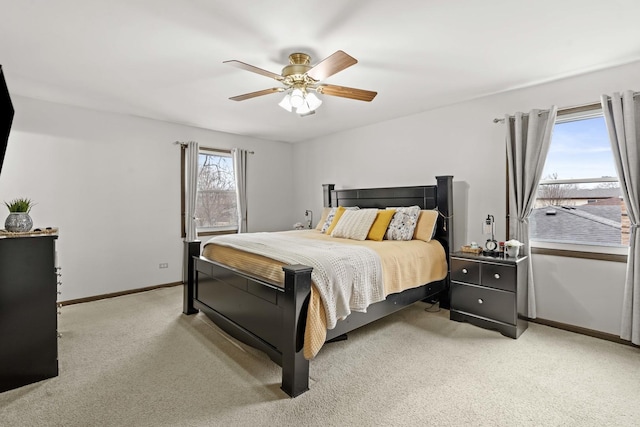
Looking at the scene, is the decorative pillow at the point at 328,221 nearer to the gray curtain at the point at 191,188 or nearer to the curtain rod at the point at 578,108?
the gray curtain at the point at 191,188

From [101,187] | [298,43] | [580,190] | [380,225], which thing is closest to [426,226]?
[380,225]

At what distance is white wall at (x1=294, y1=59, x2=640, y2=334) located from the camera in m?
2.95

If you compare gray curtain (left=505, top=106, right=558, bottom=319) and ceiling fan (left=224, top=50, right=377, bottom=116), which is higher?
ceiling fan (left=224, top=50, right=377, bottom=116)

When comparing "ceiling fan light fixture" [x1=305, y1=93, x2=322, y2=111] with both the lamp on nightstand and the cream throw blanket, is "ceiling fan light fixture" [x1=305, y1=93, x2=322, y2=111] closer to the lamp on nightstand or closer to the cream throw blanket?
the cream throw blanket

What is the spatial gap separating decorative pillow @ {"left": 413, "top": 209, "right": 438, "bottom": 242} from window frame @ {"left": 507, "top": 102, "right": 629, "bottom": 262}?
3.22 ft

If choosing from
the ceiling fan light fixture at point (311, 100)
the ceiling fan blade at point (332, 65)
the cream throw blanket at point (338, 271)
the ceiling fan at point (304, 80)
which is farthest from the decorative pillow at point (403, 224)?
the ceiling fan blade at point (332, 65)

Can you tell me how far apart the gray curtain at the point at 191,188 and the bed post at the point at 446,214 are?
139 inches

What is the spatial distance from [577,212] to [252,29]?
11.3 ft

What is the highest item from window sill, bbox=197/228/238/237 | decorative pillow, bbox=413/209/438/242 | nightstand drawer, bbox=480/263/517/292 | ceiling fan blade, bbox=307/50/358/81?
ceiling fan blade, bbox=307/50/358/81

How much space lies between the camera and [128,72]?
116 inches

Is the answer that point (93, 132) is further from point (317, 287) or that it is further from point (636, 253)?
point (636, 253)

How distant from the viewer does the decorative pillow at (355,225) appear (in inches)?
143

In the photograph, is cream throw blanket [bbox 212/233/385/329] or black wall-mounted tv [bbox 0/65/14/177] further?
black wall-mounted tv [bbox 0/65/14/177]

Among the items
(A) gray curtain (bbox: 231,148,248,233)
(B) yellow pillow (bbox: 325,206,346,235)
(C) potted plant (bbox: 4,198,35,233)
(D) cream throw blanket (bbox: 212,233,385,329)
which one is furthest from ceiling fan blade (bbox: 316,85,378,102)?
(A) gray curtain (bbox: 231,148,248,233)
